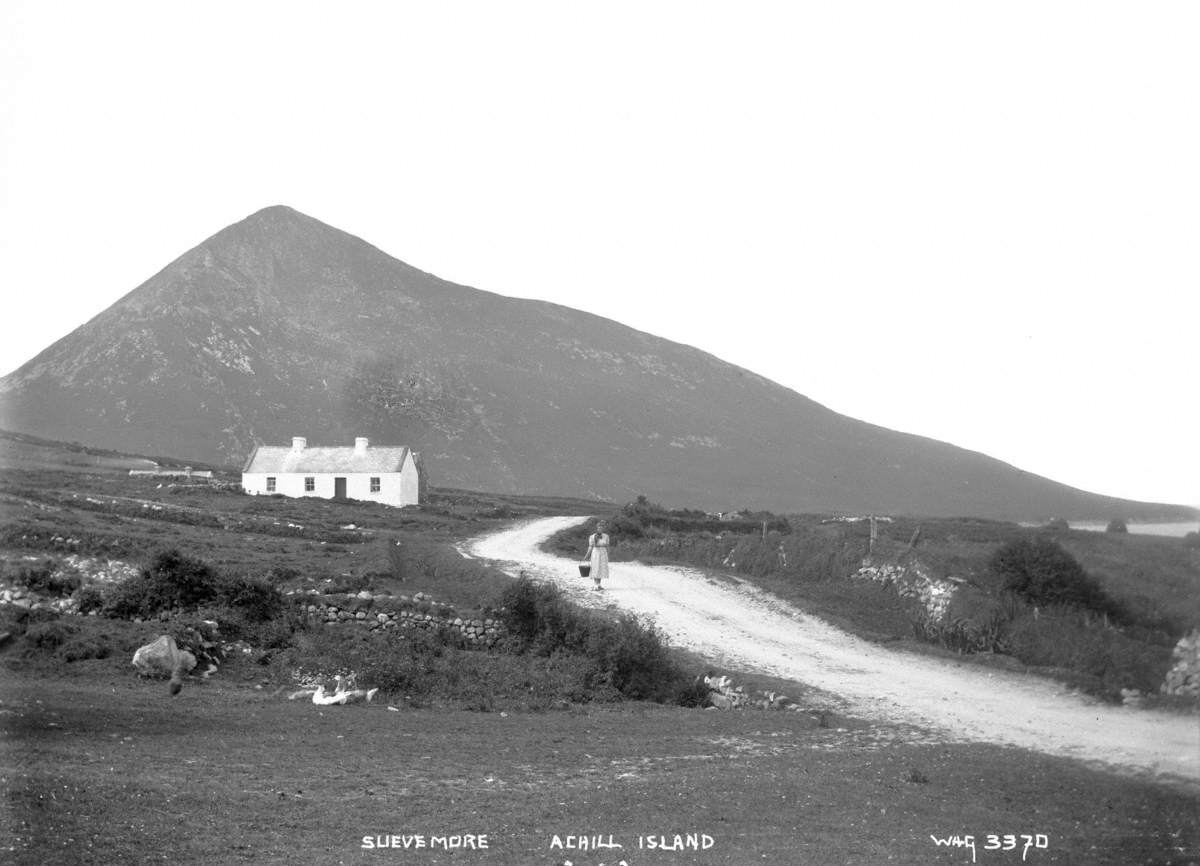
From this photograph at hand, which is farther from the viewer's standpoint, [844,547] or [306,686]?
[844,547]

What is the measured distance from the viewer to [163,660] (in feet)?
52.0

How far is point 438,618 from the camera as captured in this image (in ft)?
69.3

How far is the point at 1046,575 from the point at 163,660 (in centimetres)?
1522

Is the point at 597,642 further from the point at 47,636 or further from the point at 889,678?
the point at 47,636

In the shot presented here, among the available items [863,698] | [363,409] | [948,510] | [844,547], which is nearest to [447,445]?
[363,409]

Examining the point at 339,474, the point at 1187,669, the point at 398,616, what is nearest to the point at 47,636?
the point at 398,616

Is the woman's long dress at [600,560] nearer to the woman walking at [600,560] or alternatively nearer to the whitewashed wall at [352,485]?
the woman walking at [600,560]

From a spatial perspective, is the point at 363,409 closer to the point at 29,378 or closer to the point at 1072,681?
the point at 29,378

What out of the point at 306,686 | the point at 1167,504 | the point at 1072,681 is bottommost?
the point at 306,686

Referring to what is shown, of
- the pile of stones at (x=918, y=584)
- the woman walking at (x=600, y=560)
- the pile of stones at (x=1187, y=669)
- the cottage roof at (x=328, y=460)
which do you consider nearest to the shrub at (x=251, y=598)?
the woman walking at (x=600, y=560)

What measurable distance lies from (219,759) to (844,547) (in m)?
19.7

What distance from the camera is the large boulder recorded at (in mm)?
15664

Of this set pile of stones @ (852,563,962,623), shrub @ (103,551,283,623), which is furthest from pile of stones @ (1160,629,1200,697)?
shrub @ (103,551,283,623)

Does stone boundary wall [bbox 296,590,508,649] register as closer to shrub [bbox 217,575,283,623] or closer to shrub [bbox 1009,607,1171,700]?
shrub [bbox 217,575,283,623]
